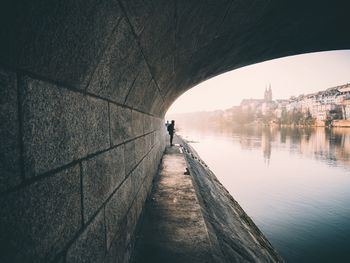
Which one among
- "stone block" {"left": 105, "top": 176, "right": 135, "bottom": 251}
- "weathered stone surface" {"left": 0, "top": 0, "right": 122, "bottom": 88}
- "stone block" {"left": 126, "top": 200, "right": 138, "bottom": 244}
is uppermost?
"weathered stone surface" {"left": 0, "top": 0, "right": 122, "bottom": 88}

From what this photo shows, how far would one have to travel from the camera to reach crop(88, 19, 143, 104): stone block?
2076mm

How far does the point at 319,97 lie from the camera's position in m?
125

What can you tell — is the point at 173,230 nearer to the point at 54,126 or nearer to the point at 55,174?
the point at 55,174

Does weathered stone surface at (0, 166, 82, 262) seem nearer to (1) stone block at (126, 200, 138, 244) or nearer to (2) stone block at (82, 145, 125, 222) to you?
(2) stone block at (82, 145, 125, 222)

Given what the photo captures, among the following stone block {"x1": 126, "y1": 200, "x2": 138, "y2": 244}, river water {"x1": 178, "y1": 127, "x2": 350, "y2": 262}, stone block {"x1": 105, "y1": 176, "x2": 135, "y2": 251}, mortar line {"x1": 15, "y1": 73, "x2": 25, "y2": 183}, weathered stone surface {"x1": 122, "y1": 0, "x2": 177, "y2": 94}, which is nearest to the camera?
mortar line {"x1": 15, "y1": 73, "x2": 25, "y2": 183}

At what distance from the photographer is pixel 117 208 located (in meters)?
2.86

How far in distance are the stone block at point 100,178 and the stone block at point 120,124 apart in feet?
0.54

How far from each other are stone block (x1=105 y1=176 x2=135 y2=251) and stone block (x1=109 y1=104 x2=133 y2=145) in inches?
25.9

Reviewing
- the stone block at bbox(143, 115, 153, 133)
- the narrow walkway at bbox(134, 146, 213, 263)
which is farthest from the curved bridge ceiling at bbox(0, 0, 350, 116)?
the narrow walkway at bbox(134, 146, 213, 263)

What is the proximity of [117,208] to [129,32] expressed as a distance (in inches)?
81.5

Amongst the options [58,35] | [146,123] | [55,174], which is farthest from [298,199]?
[58,35]

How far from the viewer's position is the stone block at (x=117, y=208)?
251cm

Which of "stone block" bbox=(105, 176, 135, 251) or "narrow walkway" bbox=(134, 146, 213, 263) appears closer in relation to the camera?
"stone block" bbox=(105, 176, 135, 251)

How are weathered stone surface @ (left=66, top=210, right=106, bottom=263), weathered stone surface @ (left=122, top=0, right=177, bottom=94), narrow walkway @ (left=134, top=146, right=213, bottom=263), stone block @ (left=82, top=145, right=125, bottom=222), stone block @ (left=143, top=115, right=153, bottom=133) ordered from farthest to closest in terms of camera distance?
stone block @ (left=143, top=115, right=153, bottom=133), narrow walkway @ (left=134, top=146, right=213, bottom=263), weathered stone surface @ (left=122, top=0, right=177, bottom=94), stone block @ (left=82, top=145, right=125, bottom=222), weathered stone surface @ (left=66, top=210, right=106, bottom=263)
